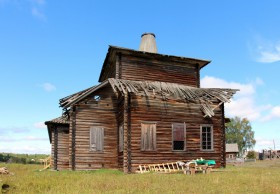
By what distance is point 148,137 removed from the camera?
2197 centimetres

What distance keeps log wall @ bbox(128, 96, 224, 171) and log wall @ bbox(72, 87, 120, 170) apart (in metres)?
2.19

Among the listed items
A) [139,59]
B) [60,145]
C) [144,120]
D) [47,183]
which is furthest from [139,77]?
[47,183]

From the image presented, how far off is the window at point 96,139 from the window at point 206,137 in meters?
7.72

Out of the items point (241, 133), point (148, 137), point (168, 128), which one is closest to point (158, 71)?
point (168, 128)

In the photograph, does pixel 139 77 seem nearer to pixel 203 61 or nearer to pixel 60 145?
pixel 203 61

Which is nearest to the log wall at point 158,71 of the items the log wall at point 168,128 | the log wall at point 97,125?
the log wall at point 97,125

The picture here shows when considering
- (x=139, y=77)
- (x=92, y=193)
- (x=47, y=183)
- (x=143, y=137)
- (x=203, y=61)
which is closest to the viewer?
(x=92, y=193)

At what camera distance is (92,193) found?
10.6 m

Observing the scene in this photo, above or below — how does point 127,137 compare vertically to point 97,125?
below

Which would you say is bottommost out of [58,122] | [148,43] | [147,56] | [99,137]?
[99,137]

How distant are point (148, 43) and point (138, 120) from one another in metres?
9.50

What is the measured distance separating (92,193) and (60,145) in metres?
15.1

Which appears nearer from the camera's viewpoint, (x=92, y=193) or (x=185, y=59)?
(x=92, y=193)

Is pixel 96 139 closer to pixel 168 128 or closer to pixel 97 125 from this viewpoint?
pixel 97 125
